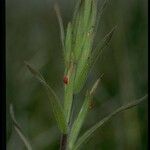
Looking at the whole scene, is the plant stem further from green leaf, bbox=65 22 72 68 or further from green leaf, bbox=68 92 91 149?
green leaf, bbox=65 22 72 68

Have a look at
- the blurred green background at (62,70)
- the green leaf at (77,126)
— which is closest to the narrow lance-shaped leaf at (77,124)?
the green leaf at (77,126)

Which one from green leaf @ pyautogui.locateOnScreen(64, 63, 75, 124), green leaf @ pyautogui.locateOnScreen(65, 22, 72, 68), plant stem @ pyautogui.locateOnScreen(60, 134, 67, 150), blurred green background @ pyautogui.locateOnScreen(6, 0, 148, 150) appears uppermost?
green leaf @ pyautogui.locateOnScreen(65, 22, 72, 68)

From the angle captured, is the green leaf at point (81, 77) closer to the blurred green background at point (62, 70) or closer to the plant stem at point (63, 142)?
the plant stem at point (63, 142)

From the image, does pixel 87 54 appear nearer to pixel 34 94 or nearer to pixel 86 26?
pixel 86 26

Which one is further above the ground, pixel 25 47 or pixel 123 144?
pixel 25 47

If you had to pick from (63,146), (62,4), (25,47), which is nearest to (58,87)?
(25,47)

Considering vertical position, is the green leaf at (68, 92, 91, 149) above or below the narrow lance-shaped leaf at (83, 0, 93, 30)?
below

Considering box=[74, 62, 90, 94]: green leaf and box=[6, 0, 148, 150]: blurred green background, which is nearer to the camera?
box=[74, 62, 90, 94]: green leaf

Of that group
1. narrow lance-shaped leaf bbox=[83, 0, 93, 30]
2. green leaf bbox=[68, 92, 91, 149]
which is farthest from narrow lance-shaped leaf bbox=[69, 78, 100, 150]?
narrow lance-shaped leaf bbox=[83, 0, 93, 30]

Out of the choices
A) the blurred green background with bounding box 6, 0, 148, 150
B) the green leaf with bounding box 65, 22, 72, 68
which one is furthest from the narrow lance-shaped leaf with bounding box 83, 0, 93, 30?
the blurred green background with bounding box 6, 0, 148, 150
